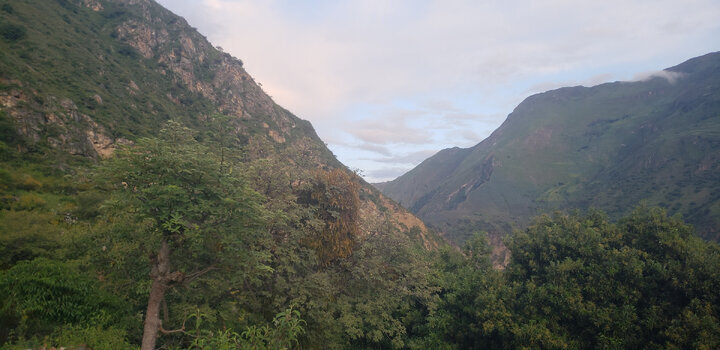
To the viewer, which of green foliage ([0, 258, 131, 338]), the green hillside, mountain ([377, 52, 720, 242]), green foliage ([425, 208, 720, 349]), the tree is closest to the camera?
green foliage ([0, 258, 131, 338])

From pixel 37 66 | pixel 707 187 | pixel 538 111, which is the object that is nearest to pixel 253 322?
pixel 37 66

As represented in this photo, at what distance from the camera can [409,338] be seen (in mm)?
12945

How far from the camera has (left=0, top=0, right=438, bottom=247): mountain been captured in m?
21.9

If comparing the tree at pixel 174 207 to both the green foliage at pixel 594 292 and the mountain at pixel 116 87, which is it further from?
the green foliage at pixel 594 292

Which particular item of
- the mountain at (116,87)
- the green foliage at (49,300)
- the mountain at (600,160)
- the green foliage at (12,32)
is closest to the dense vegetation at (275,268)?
the green foliage at (49,300)

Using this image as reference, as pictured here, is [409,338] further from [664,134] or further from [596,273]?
[664,134]

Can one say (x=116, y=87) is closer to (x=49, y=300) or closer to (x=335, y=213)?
(x=335, y=213)

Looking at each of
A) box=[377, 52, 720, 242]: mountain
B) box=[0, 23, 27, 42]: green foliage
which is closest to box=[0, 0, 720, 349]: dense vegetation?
box=[0, 23, 27, 42]: green foliage

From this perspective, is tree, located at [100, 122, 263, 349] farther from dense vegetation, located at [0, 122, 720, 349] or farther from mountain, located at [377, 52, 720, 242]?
mountain, located at [377, 52, 720, 242]

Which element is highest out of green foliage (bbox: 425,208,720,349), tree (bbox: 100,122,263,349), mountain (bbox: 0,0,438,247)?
mountain (bbox: 0,0,438,247)

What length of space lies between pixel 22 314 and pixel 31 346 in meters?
1.04

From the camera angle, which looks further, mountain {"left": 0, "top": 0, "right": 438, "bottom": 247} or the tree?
mountain {"left": 0, "top": 0, "right": 438, "bottom": 247}

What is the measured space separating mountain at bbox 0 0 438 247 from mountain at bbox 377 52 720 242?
46383 mm

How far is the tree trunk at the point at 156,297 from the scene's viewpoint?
21.5 feet
